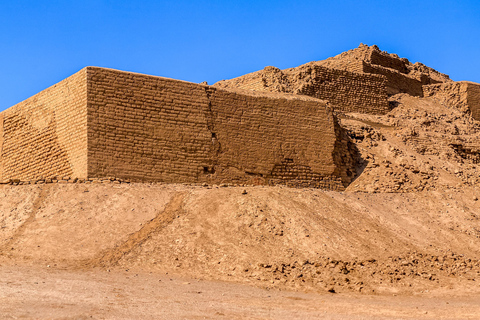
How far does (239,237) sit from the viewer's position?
468 inches

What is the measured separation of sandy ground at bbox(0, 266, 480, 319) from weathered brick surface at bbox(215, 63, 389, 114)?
1327cm

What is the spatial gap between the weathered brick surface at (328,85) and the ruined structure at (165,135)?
4724 millimetres

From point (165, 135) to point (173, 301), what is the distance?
24.2 feet

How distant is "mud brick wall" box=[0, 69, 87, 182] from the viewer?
1503 centimetres

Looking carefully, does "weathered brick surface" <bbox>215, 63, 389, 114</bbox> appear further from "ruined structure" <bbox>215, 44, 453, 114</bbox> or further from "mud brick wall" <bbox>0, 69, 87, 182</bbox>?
"mud brick wall" <bbox>0, 69, 87, 182</bbox>

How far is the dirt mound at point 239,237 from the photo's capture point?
10.9m

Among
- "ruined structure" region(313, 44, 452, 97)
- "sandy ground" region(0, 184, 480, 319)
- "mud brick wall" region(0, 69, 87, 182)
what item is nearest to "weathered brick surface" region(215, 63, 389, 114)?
"ruined structure" region(313, 44, 452, 97)

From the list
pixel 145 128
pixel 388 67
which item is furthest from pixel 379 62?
pixel 145 128

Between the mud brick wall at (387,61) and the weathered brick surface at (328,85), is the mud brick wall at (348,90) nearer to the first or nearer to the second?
the weathered brick surface at (328,85)

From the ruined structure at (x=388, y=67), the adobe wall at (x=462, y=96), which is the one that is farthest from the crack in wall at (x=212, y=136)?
the adobe wall at (x=462, y=96)

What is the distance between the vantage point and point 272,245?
38.7 feet

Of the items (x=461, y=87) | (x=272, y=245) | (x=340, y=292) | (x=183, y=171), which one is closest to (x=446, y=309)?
(x=340, y=292)

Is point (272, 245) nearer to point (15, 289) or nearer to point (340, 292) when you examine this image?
point (340, 292)

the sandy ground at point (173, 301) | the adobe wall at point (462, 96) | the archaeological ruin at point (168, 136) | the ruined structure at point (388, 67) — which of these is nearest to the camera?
the sandy ground at point (173, 301)
